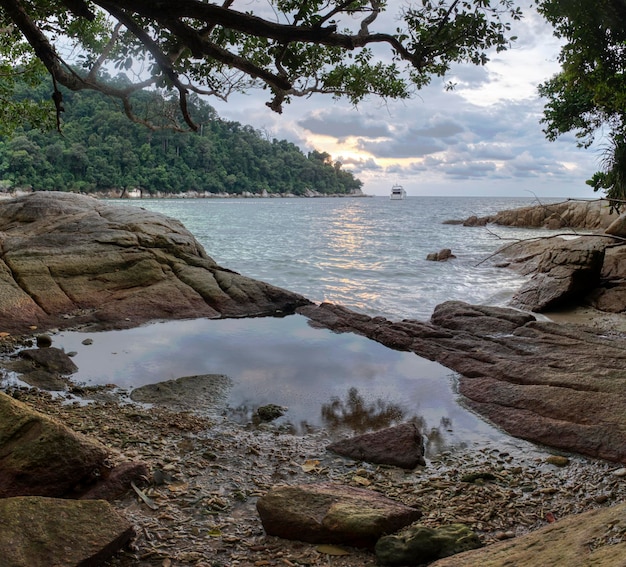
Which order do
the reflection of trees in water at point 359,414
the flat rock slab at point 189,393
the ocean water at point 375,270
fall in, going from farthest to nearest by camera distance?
the ocean water at point 375,270 → the flat rock slab at point 189,393 → the reflection of trees in water at point 359,414

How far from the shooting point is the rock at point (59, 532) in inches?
101

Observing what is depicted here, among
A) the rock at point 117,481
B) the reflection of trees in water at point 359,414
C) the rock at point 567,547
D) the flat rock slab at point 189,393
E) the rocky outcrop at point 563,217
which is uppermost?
the rocky outcrop at point 563,217

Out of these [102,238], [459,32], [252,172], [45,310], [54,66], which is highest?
[252,172]

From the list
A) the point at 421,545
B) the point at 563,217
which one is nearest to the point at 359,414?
the point at 421,545

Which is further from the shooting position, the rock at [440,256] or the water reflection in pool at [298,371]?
the rock at [440,256]

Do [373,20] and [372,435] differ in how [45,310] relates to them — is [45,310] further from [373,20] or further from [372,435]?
[373,20]

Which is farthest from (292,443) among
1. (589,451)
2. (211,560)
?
(589,451)

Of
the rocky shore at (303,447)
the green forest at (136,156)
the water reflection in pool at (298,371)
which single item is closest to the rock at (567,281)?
the rocky shore at (303,447)

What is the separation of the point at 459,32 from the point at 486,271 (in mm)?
13519

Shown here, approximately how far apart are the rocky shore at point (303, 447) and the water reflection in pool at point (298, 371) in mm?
352

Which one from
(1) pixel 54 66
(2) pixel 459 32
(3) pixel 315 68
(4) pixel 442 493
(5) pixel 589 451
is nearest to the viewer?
(4) pixel 442 493

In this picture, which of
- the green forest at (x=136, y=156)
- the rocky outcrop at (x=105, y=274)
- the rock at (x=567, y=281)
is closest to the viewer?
the rocky outcrop at (x=105, y=274)

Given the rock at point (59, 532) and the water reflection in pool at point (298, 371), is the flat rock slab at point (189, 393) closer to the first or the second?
the water reflection in pool at point (298, 371)

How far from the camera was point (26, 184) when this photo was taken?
252 ft
